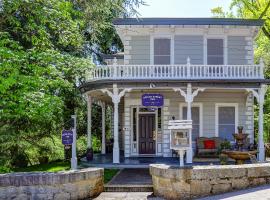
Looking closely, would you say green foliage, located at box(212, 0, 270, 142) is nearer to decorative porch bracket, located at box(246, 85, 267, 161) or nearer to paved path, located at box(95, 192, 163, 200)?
decorative porch bracket, located at box(246, 85, 267, 161)

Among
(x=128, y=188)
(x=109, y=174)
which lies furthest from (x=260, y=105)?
(x=128, y=188)

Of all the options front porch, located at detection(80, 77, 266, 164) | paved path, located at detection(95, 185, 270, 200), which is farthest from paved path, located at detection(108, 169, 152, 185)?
front porch, located at detection(80, 77, 266, 164)

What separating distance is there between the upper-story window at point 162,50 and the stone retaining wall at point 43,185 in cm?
1094

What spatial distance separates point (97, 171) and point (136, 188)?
68.8 inches

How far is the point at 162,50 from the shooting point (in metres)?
20.3

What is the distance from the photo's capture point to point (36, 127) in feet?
62.6

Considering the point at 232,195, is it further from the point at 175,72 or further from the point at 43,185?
the point at 175,72

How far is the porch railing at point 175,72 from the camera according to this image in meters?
18.2

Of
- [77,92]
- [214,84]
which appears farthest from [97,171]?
[77,92]

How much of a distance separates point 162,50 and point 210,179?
37.6ft

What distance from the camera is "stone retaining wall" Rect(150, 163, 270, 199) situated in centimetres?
970

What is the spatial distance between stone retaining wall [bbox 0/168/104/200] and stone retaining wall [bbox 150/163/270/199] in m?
2.23

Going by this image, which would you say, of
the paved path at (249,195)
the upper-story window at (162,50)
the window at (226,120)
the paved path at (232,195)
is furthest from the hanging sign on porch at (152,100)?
the paved path at (249,195)

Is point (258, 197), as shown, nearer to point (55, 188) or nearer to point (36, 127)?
point (55, 188)
